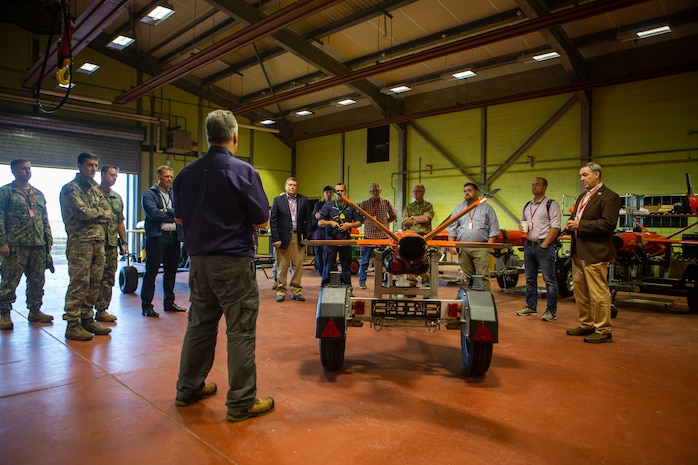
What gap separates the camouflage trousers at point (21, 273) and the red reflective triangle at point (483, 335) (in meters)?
4.39

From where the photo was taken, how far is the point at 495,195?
11.9m

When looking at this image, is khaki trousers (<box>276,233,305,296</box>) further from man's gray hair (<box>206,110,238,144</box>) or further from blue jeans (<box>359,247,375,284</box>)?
man's gray hair (<box>206,110,238,144</box>)

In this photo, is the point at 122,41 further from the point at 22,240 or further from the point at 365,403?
the point at 365,403

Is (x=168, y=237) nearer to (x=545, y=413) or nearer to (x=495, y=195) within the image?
(x=545, y=413)

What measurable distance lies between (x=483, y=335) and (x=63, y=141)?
42.5ft

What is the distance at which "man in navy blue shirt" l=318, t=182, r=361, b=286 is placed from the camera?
21.2 ft

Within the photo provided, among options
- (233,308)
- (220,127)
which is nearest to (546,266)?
(233,308)

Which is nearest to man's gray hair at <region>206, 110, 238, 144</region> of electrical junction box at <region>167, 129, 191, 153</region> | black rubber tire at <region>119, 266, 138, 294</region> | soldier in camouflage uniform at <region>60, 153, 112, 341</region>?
soldier in camouflage uniform at <region>60, 153, 112, 341</region>

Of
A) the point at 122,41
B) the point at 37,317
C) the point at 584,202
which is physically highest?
the point at 122,41

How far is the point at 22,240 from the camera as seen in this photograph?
4430 mm

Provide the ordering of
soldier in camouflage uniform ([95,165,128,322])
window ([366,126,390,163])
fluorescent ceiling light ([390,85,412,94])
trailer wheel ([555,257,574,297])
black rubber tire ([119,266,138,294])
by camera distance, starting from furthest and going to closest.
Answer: window ([366,126,390,163]), fluorescent ceiling light ([390,85,412,94]), trailer wheel ([555,257,574,297]), black rubber tire ([119,266,138,294]), soldier in camouflage uniform ([95,165,128,322])

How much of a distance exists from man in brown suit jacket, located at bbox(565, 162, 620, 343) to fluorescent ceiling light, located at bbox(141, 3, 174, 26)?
29.2 ft

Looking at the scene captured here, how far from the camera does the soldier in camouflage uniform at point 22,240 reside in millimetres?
4383

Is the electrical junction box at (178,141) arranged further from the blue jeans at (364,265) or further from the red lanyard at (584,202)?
the red lanyard at (584,202)
